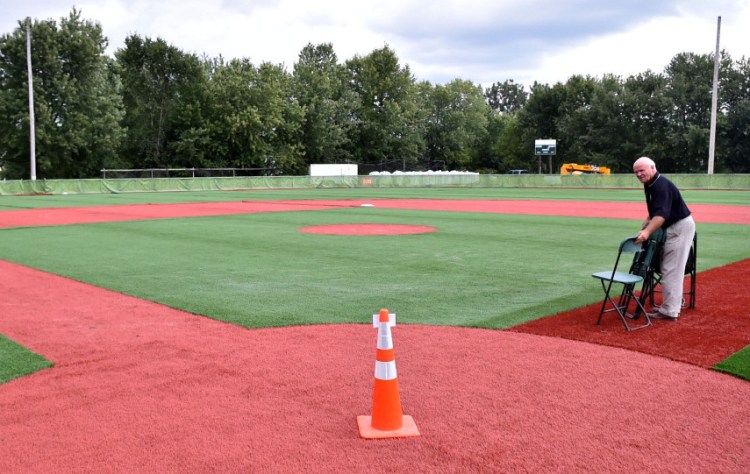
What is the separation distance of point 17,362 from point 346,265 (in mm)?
6738

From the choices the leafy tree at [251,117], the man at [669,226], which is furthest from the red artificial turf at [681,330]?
the leafy tree at [251,117]

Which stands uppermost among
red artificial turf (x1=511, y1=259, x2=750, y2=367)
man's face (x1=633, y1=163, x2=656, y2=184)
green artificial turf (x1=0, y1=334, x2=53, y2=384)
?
man's face (x1=633, y1=163, x2=656, y2=184)

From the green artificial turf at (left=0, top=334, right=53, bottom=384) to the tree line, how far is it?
53.1 metres

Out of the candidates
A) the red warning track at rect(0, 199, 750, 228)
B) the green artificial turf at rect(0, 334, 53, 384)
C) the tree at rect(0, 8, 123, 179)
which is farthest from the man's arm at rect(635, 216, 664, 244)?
the tree at rect(0, 8, 123, 179)

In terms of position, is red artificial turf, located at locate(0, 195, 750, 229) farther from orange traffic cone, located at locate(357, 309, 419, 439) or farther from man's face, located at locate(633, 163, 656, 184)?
orange traffic cone, located at locate(357, 309, 419, 439)

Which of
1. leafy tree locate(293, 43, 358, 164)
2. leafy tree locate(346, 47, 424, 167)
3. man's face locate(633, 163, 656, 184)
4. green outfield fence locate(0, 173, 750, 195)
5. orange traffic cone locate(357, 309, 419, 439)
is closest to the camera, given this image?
orange traffic cone locate(357, 309, 419, 439)

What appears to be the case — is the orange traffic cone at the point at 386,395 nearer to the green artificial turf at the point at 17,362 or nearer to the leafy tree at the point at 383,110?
the green artificial turf at the point at 17,362

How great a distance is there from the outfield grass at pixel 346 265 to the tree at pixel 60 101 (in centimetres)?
3914

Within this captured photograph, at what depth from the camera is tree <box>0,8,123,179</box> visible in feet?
179

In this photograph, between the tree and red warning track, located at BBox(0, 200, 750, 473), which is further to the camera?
the tree

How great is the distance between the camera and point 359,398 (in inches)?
209

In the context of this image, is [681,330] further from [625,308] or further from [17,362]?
[17,362]

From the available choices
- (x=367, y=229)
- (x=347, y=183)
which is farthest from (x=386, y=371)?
(x=347, y=183)

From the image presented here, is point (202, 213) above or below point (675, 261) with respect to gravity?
below
